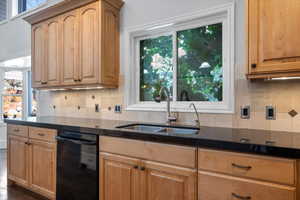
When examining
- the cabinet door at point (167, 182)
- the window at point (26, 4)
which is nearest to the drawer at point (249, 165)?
the cabinet door at point (167, 182)

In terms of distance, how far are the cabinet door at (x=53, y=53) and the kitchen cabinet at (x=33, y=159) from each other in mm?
753

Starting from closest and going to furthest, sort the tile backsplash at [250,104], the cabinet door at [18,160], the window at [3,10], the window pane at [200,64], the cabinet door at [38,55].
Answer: the tile backsplash at [250,104] → the window pane at [200,64] → the cabinet door at [18,160] → the cabinet door at [38,55] → the window at [3,10]

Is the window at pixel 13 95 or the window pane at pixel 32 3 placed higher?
the window pane at pixel 32 3

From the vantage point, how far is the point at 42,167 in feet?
8.12

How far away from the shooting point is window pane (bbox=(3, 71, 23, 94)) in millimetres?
5168

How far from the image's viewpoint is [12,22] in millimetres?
4492

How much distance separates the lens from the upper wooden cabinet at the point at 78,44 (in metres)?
2.54

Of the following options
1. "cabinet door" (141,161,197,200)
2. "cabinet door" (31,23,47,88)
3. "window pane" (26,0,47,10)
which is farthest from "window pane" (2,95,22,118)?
"cabinet door" (141,161,197,200)

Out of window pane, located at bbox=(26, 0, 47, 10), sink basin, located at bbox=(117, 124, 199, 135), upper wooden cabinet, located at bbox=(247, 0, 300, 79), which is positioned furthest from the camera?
window pane, located at bbox=(26, 0, 47, 10)

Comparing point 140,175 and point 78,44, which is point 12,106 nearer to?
point 78,44

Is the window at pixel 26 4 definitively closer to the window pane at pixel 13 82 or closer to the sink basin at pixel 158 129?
the window pane at pixel 13 82

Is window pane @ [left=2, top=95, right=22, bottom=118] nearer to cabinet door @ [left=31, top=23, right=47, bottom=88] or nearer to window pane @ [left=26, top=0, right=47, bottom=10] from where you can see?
window pane @ [left=26, top=0, right=47, bottom=10]

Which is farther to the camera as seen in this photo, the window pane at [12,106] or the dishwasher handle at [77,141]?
the window pane at [12,106]

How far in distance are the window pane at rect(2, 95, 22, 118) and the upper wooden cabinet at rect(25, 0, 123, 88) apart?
8.56 feet
